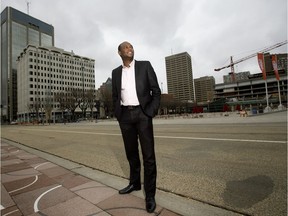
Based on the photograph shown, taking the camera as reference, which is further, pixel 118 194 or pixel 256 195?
pixel 118 194

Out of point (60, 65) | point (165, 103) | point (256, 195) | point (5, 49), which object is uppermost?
point (5, 49)

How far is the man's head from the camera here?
2967 millimetres

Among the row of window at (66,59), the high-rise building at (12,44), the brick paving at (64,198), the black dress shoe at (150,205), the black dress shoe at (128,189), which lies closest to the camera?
the black dress shoe at (150,205)

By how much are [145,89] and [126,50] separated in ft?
2.06

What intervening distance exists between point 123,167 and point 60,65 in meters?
112

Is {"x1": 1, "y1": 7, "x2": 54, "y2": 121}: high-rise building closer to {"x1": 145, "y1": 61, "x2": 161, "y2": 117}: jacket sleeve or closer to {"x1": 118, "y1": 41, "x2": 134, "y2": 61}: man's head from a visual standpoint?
{"x1": 118, "y1": 41, "x2": 134, "y2": 61}: man's head

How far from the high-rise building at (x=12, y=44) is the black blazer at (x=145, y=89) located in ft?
441

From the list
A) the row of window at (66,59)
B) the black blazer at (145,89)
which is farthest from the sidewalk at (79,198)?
the row of window at (66,59)

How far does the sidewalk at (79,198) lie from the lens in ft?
8.62

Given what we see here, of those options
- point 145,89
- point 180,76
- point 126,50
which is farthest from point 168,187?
point 180,76

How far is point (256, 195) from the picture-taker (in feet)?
9.75

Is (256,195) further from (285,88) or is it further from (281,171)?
(285,88)

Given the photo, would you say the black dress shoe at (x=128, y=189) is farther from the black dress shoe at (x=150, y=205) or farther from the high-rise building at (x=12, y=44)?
the high-rise building at (x=12, y=44)

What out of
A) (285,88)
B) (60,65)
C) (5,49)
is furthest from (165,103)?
(5,49)
